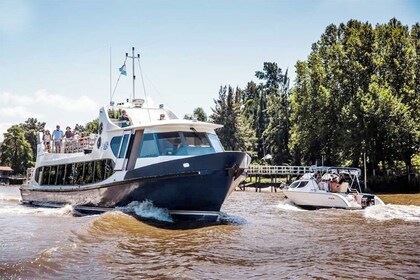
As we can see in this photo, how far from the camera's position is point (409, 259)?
9938mm

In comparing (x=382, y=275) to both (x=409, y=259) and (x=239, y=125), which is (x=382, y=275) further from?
(x=239, y=125)

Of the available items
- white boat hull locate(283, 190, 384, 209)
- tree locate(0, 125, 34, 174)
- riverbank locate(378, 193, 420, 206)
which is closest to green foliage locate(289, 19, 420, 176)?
riverbank locate(378, 193, 420, 206)

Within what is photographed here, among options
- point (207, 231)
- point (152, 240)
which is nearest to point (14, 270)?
point (152, 240)

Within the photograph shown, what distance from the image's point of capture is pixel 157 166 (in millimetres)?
15648

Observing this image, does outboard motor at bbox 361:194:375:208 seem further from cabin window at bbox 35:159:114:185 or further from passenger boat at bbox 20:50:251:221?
cabin window at bbox 35:159:114:185

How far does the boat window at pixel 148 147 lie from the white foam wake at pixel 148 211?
1687 millimetres

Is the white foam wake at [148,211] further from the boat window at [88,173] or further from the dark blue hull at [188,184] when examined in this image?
the boat window at [88,173]

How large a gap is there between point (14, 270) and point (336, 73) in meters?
41.5

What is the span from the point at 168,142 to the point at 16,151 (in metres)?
86.0

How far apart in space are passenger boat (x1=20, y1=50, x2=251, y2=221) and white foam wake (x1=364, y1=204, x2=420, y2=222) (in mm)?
6880

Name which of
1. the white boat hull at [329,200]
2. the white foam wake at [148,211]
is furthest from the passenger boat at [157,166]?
the white boat hull at [329,200]

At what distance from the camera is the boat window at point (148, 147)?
53.3 feet

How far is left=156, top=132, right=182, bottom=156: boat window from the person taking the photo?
16.1m

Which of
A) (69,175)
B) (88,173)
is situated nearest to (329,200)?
(88,173)
